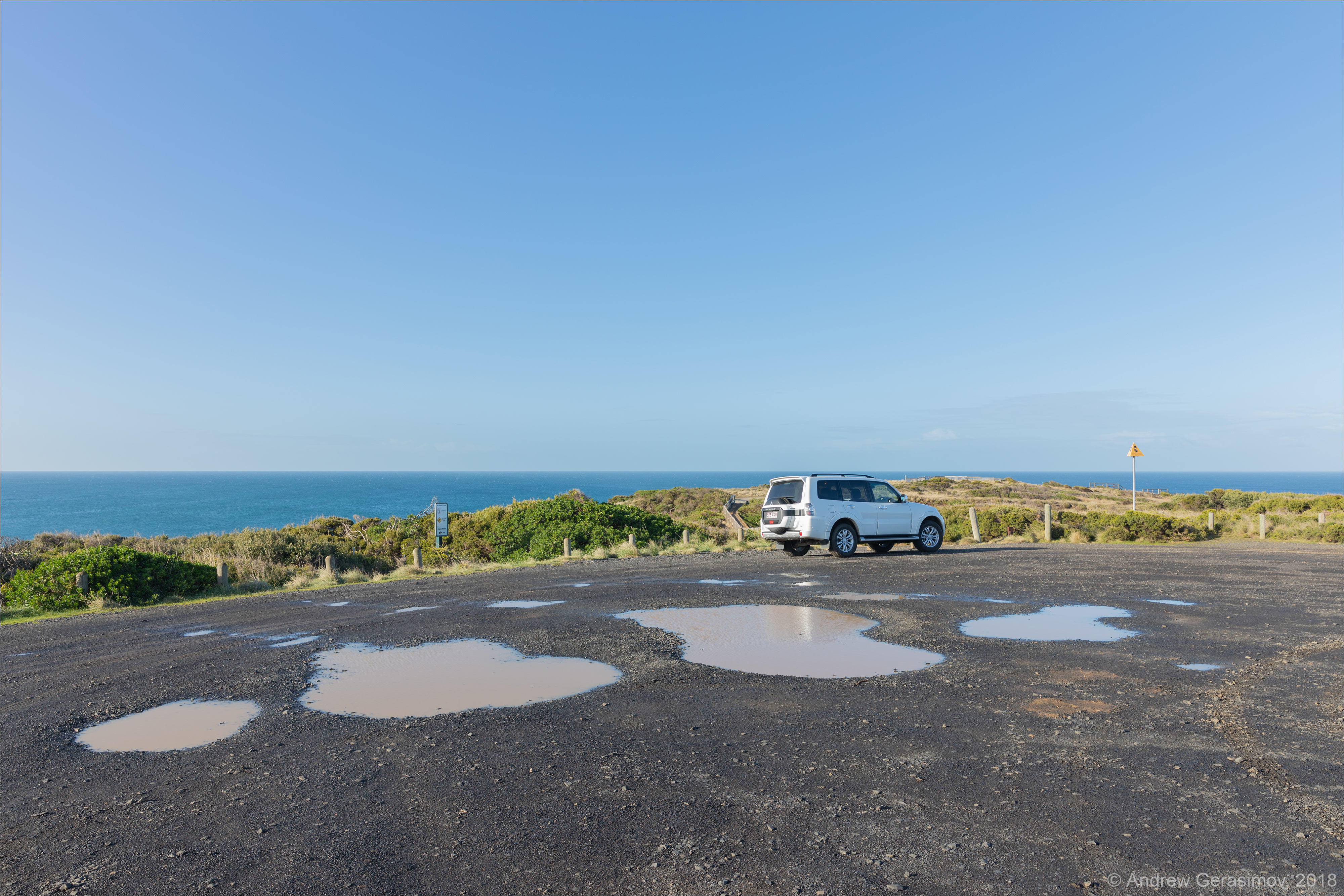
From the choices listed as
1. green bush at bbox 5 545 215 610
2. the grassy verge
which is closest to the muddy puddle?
the grassy verge

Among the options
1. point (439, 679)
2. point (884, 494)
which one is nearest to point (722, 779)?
point (439, 679)

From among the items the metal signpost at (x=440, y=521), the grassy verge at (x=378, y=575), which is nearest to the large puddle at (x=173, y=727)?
the grassy verge at (x=378, y=575)

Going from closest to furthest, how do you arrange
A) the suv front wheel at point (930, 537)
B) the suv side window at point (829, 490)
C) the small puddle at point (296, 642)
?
the small puddle at point (296, 642) → the suv side window at point (829, 490) → the suv front wheel at point (930, 537)

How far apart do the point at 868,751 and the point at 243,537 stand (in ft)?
91.5

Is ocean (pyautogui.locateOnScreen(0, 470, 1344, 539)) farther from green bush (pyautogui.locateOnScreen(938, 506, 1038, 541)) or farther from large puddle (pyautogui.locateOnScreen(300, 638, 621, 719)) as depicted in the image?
large puddle (pyautogui.locateOnScreen(300, 638, 621, 719))

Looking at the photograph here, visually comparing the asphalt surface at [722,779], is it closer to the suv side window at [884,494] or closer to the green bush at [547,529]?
the suv side window at [884,494]

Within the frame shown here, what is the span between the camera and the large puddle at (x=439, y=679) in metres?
6.39

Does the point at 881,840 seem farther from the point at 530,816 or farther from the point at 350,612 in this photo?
the point at 350,612

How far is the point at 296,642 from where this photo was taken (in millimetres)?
9453

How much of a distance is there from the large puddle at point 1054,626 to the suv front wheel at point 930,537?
9.37m

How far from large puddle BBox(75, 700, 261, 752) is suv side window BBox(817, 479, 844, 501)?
14259 millimetres

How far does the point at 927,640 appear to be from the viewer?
867cm

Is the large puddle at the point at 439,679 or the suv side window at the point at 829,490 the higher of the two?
the suv side window at the point at 829,490

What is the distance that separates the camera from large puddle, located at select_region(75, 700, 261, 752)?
5625mm
